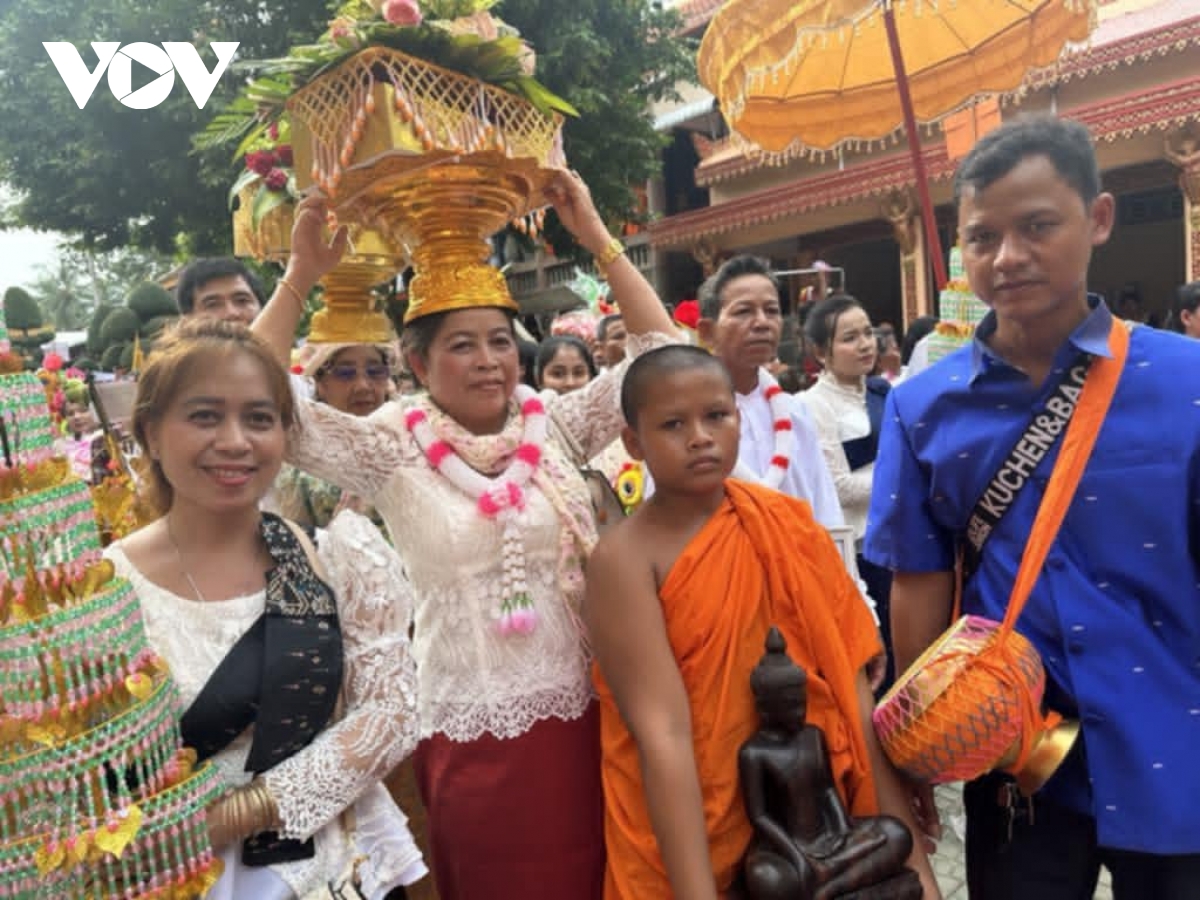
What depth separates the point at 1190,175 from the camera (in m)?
10.4

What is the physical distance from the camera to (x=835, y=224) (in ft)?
48.6

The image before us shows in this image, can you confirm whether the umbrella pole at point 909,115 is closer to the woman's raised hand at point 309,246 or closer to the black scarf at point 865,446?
the black scarf at point 865,446

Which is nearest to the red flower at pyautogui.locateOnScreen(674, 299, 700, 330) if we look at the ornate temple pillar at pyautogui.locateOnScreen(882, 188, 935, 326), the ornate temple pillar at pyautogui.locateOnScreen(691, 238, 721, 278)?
the ornate temple pillar at pyautogui.locateOnScreen(882, 188, 935, 326)

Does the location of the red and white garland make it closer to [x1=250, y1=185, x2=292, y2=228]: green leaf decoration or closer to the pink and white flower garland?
the pink and white flower garland

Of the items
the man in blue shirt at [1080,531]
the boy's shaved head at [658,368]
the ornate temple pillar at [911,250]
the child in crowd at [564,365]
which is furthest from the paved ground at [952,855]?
the ornate temple pillar at [911,250]

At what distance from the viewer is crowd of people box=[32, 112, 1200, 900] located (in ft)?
5.64

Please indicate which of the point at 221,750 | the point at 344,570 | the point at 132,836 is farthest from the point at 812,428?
the point at 132,836

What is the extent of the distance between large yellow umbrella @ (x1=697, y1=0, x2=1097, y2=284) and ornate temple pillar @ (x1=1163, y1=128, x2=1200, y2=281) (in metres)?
8.17

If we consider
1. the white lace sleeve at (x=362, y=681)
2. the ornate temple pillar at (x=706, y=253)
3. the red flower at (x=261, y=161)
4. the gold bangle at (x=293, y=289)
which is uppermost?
the ornate temple pillar at (x=706, y=253)

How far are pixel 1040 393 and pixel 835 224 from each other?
45.2ft

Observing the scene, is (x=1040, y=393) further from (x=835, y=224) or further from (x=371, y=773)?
(x=835, y=224)

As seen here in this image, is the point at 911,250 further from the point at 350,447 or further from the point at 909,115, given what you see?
the point at 350,447

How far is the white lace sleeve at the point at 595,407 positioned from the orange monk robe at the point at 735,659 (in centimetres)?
73

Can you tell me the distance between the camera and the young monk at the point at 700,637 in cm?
181
